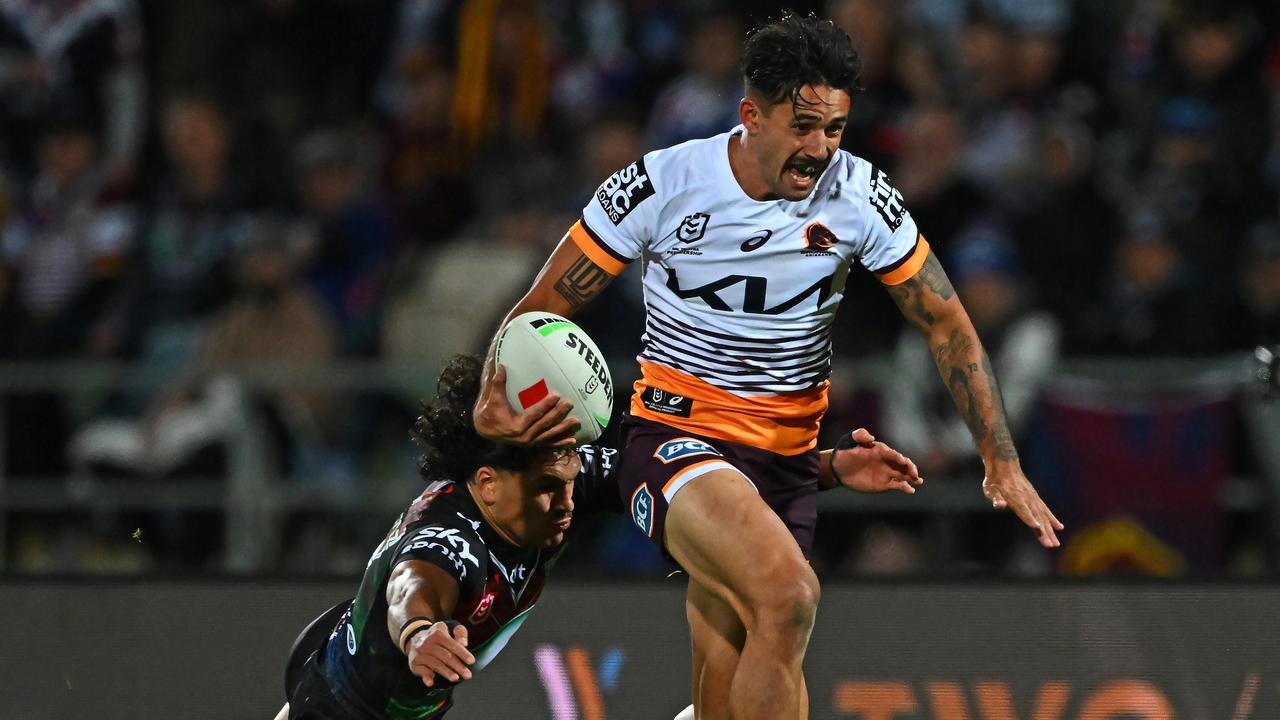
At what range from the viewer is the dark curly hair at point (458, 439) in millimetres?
5125

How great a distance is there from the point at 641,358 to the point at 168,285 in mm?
4747

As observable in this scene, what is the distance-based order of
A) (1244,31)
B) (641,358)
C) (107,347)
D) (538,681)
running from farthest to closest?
(107,347) < (1244,31) < (538,681) < (641,358)

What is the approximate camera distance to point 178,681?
5941mm

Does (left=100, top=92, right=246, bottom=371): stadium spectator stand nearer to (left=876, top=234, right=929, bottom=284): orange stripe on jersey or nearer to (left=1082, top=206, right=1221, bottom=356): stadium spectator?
(left=1082, top=206, right=1221, bottom=356): stadium spectator

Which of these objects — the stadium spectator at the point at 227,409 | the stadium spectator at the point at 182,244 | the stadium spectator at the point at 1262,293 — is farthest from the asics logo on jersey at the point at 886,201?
the stadium spectator at the point at 182,244

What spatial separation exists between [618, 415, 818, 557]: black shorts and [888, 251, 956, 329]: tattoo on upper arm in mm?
521

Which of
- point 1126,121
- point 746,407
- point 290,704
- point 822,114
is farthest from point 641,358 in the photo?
point 1126,121

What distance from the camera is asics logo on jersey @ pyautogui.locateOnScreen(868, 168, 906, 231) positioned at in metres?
5.20

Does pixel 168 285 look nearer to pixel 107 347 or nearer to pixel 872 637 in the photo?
pixel 107 347

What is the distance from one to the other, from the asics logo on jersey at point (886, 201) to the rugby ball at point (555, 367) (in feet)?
2.93

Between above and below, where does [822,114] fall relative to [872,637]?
above

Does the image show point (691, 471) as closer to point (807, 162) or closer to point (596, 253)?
point (596, 253)

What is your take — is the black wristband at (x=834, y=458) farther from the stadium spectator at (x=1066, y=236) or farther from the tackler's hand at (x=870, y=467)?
the stadium spectator at (x=1066, y=236)

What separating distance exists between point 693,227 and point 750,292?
24cm
